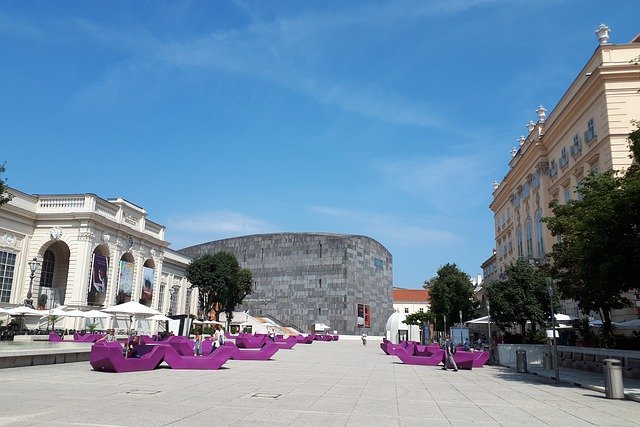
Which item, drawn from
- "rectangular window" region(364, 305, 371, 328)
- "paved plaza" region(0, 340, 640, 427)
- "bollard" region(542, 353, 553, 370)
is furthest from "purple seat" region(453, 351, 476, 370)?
"rectangular window" region(364, 305, 371, 328)

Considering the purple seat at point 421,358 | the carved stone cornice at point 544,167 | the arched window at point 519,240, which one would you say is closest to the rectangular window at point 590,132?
the carved stone cornice at point 544,167

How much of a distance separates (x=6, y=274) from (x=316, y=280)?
7118 centimetres

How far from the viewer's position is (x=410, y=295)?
143m

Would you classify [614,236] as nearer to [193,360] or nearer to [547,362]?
[547,362]

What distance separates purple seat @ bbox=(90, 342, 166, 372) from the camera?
15.9m

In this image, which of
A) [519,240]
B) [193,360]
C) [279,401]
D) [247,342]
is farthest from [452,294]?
[279,401]

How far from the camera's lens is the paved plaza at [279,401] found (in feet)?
28.3

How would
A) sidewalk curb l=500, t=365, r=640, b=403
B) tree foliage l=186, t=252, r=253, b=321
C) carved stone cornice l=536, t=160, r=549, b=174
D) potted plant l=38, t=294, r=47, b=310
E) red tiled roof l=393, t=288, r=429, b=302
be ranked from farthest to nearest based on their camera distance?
1. red tiled roof l=393, t=288, r=429, b=302
2. tree foliage l=186, t=252, r=253, b=321
3. carved stone cornice l=536, t=160, r=549, b=174
4. potted plant l=38, t=294, r=47, b=310
5. sidewalk curb l=500, t=365, r=640, b=403

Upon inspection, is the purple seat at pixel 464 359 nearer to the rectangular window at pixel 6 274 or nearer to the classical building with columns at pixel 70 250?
the classical building with columns at pixel 70 250

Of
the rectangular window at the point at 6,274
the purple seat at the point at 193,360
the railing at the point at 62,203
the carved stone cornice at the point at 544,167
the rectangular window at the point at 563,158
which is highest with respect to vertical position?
the carved stone cornice at the point at 544,167

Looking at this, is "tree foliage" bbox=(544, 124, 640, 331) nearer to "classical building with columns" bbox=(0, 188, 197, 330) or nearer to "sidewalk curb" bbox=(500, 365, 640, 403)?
"sidewalk curb" bbox=(500, 365, 640, 403)

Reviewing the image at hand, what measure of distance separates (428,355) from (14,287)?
30460 millimetres

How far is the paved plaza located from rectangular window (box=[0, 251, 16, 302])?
23829 millimetres

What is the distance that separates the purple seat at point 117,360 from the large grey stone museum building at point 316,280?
8476cm
